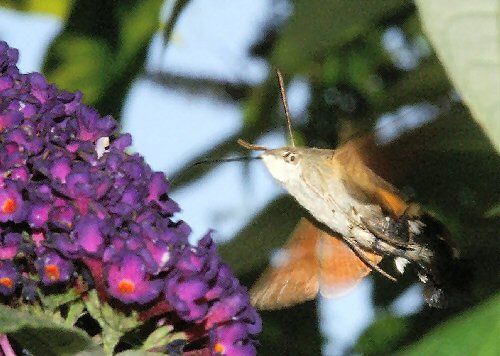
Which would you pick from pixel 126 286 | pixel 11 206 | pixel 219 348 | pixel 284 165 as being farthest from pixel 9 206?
pixel 284 165

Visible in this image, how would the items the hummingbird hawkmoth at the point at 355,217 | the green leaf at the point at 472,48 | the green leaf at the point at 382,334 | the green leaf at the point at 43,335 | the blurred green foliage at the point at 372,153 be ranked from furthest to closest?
the green leaf at the point at 382,334
the hummingbird hawkmoth at the point at 355,217
the blurred green foliage at the point at 372,153
the green leaf at the point at 43,335
the green leaf at the point at 472,48

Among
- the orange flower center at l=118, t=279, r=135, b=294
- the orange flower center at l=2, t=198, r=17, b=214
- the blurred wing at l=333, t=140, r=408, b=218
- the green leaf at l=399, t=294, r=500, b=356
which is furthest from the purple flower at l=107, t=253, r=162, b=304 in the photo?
the blurred wing at l=333, t=140, r=408, b=218

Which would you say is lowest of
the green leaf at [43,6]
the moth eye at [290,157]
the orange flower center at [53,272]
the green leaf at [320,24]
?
the moth eye at [290,157]

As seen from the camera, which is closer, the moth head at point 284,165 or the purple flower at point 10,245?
the purple flower at point 10,245

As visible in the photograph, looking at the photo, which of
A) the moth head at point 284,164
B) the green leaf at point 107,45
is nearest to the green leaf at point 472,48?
the moth head at point 284,164

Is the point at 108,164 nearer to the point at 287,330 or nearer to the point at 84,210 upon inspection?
the point at 84,210

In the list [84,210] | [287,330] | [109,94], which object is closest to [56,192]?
[84,210]

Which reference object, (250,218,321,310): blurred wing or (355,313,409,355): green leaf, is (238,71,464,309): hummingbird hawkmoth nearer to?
(250,218,321,310): blurred wing

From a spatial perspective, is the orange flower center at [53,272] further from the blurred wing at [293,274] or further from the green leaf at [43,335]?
the blurred wing at [293,274]
